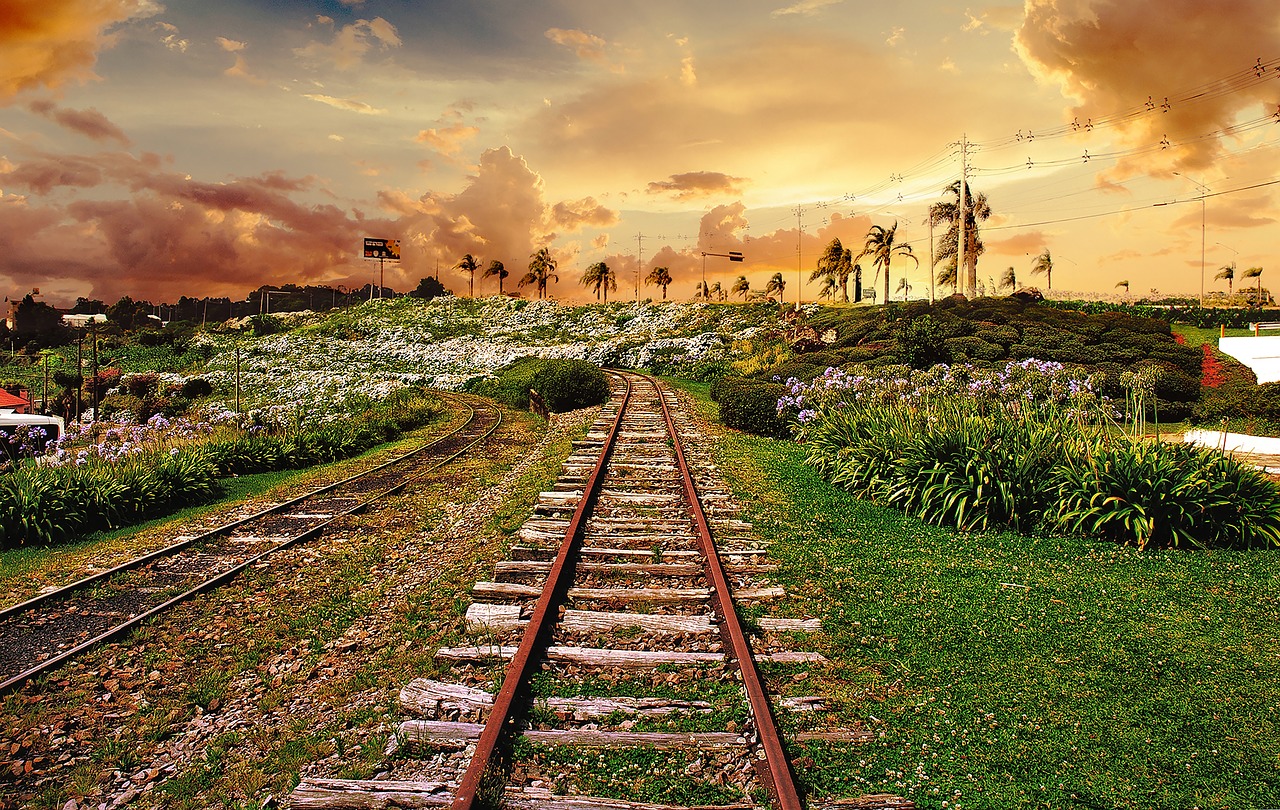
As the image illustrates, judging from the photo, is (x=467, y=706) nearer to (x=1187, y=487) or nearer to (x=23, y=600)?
(x=23, y=600)

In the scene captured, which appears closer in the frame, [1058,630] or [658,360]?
[1058,630]

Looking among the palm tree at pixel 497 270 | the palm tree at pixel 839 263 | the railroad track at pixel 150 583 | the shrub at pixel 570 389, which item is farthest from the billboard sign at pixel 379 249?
the railroad track at pixel 150 583

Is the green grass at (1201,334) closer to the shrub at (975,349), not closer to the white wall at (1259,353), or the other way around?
the white wall at (1259,353)

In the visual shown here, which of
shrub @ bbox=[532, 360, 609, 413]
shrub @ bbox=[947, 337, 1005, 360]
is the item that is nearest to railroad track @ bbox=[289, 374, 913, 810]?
shrub @ bbox=[532, 360, 609, 413]

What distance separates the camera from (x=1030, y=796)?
4.01 metres

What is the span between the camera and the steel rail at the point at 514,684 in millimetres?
3730

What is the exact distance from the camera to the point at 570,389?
77.3ft

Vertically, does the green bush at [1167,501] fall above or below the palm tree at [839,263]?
below

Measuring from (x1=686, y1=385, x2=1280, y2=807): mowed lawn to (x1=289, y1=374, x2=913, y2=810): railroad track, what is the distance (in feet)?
1.15

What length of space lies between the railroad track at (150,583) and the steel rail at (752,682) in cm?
566

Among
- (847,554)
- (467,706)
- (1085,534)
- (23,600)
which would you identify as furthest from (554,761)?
(1085,534)

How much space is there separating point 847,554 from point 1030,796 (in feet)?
14.4

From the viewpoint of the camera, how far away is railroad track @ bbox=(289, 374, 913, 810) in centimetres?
Result: 388

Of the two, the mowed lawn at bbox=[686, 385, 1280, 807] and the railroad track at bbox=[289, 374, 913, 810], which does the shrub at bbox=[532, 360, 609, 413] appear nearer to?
the railroad track at bbox=[289, 374, 913, 810]
